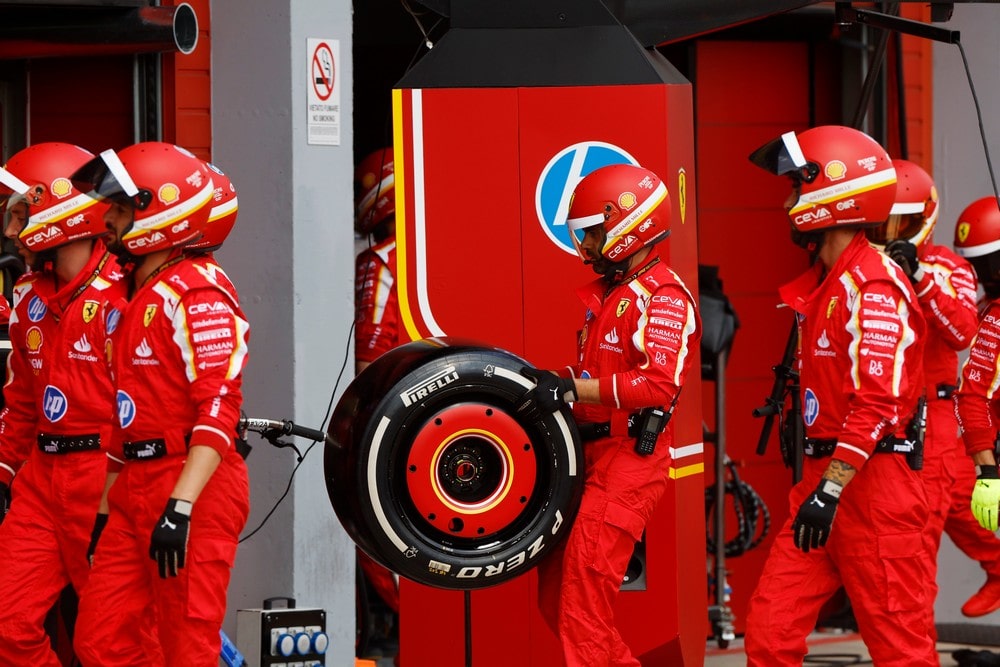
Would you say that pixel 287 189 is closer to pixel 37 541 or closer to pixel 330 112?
pixel 330 112

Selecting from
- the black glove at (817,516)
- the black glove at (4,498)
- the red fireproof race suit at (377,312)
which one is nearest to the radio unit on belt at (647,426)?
the black glove at (817,516)

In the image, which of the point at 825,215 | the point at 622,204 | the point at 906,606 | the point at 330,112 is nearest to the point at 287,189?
the point at 330,112

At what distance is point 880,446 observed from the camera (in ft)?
21.0

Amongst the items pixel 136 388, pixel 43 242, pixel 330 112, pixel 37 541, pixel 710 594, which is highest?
pixel 330 112

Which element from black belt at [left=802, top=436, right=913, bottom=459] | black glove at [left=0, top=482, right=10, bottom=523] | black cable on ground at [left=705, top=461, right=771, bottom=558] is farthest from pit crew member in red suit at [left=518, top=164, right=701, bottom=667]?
black cable on ground at [left=705, top=461, right=771, bottom=558]

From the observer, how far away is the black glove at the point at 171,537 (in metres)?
5.62

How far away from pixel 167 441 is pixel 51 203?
148cm

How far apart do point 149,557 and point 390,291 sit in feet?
10.1

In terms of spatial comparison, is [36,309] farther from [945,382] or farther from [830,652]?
[830,652]

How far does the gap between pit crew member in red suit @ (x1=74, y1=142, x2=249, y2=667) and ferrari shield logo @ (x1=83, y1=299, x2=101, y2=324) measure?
0.65 m

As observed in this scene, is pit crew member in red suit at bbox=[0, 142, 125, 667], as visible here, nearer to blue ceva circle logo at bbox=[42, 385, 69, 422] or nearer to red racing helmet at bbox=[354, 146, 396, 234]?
blue ceva circle logo at bbox=[42, 385, 69, 422]

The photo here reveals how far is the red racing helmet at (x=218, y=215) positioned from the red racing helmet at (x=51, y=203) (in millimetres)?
760

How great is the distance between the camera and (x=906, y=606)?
20.5ft

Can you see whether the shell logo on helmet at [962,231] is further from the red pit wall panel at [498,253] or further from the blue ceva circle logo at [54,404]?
the blue ceva circle logo at [54,404]
